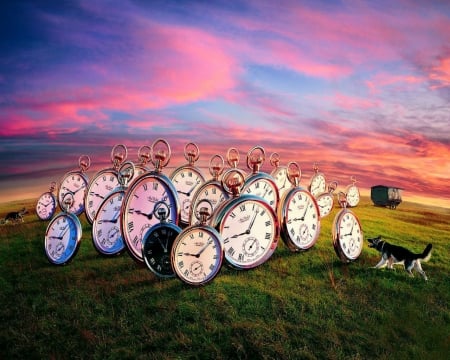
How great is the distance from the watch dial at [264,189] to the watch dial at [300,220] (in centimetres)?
89

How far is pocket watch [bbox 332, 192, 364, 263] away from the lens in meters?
11.2

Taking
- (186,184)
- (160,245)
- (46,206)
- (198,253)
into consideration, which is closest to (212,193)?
(186,184)

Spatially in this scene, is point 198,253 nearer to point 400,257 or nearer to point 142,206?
point 142,206

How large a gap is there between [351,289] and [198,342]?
3.91 metres

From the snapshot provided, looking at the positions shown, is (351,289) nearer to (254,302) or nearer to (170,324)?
(254,302)

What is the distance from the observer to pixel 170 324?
8.11 m

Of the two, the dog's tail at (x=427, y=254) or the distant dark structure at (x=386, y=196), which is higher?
the dog's tail at (x=427, y=254)

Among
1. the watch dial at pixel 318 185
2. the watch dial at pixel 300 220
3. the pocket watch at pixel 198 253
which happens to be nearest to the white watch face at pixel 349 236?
the watch dial at pixel 300 220

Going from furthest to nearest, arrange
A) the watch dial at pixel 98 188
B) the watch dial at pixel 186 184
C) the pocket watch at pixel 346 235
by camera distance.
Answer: the watch dial at pixel 98 188 < the watch dial at pixel 186 184 < the pocket watch at pixel 346 235

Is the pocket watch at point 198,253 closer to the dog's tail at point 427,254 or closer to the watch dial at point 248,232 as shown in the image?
the watch dial at point 248,232

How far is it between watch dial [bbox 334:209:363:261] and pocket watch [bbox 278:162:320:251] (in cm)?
86

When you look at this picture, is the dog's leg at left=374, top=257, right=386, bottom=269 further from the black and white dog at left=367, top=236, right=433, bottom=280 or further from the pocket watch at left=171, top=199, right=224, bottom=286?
the pocket watch at left=171, top=199, right=224, bottom=286

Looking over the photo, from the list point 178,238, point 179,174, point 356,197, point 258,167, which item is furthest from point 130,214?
point 356,197

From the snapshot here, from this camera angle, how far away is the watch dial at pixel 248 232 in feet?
32.6
